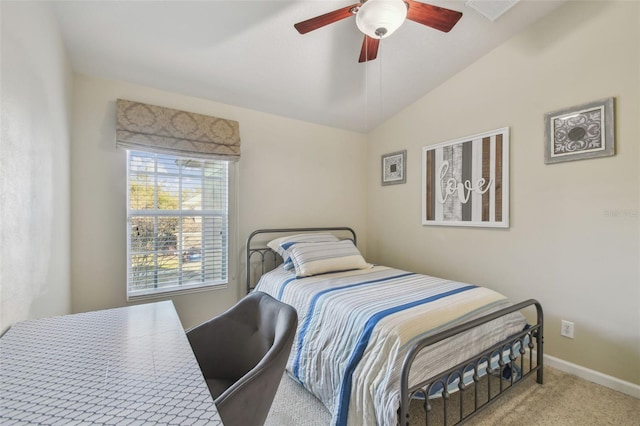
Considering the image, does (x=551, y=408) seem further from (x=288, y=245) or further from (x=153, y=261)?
(x=153, y=261)

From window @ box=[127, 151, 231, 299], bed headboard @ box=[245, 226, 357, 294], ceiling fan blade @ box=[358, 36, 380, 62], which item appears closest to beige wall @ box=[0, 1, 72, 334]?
window @ box=[127, 151, 231, 299]

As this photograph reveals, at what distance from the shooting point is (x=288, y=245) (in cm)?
281

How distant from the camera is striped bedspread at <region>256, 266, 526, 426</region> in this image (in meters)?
1.41

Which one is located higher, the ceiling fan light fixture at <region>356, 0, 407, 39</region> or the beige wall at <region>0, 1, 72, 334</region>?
the ceiling fan light fixture at <region>356, 0, 407, 39</region>

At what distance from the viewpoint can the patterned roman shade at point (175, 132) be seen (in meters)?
2.32

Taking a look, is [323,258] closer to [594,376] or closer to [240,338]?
[240,338]

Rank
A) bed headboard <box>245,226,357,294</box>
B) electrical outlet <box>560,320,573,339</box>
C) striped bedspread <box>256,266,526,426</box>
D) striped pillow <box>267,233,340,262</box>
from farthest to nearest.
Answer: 1. bed headboard <box>245,226,357,294</box>
2. striped pillow <box>267,233,340,262</box>
3. electrical outlet <box>560,320,573,339</box>
4. striped bedspread <box>256,266,526,426</box>

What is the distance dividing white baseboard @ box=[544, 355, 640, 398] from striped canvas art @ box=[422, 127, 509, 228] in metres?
1.12

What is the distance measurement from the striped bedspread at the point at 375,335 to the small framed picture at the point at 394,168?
4.90ft

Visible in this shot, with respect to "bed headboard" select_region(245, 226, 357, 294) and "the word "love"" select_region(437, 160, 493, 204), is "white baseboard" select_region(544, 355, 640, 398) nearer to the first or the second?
"the word "love"" select_region(437, 160, 493, 204)

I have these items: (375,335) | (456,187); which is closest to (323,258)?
(375,335)

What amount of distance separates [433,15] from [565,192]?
1657 millimetres

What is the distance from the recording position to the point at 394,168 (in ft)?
11.5

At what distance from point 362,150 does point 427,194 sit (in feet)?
3.95
